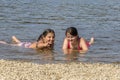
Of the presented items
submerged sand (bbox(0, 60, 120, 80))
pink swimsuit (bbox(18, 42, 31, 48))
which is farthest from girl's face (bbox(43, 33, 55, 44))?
submerged sand (bbox(0, 60, 120, 80))

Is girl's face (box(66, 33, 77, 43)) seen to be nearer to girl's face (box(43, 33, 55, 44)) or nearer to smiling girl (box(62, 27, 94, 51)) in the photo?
smiling girl (box(62, 27, 94, 51))

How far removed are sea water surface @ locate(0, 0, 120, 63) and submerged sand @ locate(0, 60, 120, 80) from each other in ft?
4.93

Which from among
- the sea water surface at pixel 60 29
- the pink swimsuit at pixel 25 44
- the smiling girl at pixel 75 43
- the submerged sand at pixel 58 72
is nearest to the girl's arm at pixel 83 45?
the smiling girl at pixel 75 43

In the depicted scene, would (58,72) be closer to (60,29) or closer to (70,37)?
(70,37)

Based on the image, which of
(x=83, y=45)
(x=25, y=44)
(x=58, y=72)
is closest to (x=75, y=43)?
(x=83, y=45)

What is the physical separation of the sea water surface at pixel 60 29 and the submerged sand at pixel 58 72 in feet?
4.93

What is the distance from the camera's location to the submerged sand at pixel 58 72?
30.4ft

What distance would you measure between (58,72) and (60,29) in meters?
8.22

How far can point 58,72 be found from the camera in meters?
9.81

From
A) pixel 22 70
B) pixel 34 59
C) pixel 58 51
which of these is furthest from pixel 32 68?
pixel 58 51

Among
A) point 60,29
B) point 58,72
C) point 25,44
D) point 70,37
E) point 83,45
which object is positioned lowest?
point 60,29

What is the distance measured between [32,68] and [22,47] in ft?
14.1

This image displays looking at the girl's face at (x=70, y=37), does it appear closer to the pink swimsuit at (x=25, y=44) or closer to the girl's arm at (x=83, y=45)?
the girl's arm at (x=83, y=45)

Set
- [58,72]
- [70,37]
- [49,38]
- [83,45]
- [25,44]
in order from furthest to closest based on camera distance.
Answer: [25,44], [83,45], [49,38], [70,37], [58,72]
